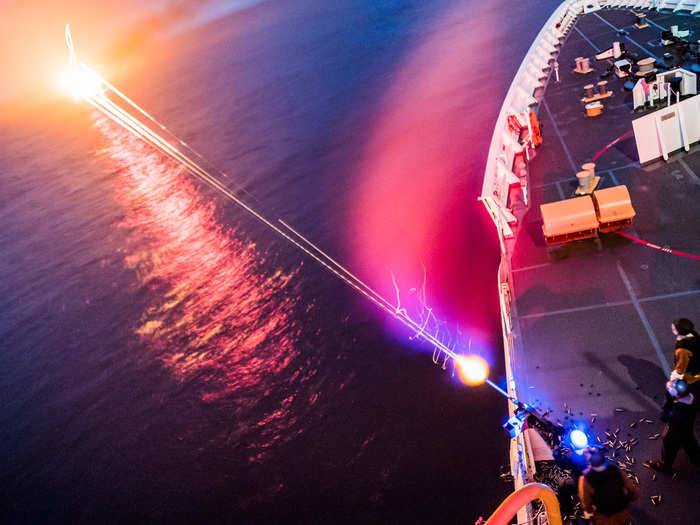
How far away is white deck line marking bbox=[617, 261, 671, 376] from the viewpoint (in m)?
7.93

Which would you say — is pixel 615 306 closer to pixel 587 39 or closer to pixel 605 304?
pixel 605 304

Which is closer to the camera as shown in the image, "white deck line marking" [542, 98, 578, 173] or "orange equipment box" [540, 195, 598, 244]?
"orange equipment box" [540, 195, 598, 244]

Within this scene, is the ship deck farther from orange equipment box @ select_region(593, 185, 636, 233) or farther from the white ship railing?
orange equipment box @ select_region(593, 185, 636, 233)

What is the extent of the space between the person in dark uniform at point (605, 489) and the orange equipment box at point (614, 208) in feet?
23.9

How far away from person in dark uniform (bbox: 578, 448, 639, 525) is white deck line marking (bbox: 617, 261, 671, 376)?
351cm

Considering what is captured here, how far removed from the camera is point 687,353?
583cm

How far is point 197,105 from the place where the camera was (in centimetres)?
6500

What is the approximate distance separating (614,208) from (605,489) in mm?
7621

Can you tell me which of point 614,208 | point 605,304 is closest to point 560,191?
point 614,208

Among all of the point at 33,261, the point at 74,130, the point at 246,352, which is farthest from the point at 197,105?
the point at 246,352

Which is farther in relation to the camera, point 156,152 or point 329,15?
point 329,15

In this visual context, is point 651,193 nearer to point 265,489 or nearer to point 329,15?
point 265,489

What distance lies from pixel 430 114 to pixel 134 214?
2652cm

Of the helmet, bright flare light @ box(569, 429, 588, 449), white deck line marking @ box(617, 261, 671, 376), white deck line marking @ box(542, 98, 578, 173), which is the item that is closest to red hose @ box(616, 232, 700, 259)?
white deck line marking @ box(617, 261, 671, 376)
